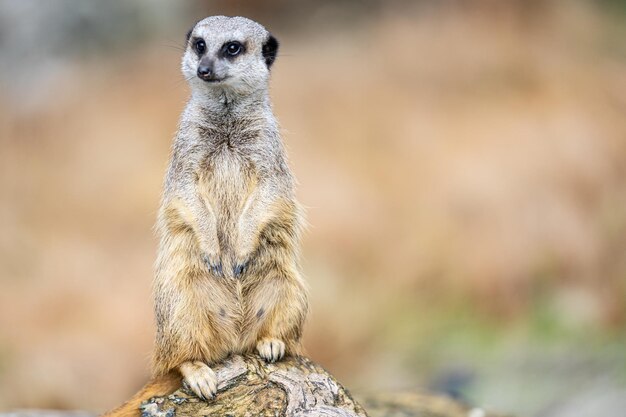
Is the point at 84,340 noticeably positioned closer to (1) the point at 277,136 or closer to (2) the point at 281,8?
(2) the point at 281,8

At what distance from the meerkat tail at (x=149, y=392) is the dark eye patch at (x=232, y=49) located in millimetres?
1118

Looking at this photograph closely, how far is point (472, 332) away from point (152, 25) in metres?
3.18

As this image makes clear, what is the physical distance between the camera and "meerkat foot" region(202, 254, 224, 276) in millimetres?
3367

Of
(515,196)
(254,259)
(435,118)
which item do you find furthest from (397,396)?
(435,118)

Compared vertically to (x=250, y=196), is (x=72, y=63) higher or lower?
higher

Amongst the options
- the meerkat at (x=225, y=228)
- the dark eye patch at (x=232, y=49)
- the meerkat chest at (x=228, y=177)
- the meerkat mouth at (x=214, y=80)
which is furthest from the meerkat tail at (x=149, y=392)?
the dark eye patch at (x=232, y=49)

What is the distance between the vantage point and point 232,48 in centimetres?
344

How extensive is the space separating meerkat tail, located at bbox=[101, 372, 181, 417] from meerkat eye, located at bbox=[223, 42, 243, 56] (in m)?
1.13

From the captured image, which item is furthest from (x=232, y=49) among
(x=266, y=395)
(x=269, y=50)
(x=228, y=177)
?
(x=266, y=395)

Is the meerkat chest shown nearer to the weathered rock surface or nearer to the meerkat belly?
the meerkat belly

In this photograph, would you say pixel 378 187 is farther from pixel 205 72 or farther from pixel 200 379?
pixel 200 379

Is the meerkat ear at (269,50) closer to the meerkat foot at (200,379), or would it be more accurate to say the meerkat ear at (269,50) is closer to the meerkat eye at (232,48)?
the meerkat eye at (232,48)

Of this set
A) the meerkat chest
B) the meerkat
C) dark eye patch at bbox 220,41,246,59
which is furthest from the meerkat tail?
dark eye patch at bbox 220,41,246,59

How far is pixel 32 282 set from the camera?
21.5 feet
